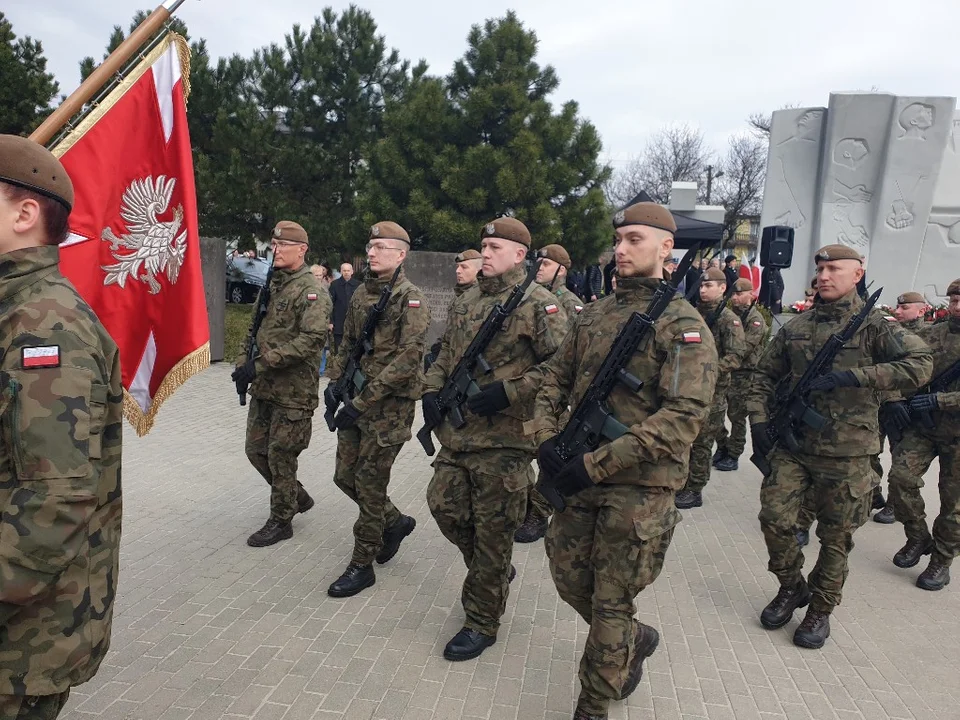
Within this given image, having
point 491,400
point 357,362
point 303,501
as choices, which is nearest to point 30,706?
point 491,400

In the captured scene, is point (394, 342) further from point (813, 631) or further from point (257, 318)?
point (813, 631)

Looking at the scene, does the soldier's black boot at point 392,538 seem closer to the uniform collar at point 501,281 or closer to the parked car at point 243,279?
the uniform collar at point 501,281

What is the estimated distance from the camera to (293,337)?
4703 mm

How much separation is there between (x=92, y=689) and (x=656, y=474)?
264 cm

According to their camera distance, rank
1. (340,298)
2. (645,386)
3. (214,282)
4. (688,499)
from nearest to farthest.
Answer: (645,386) < (688,499) < (340,298) < (214,282)

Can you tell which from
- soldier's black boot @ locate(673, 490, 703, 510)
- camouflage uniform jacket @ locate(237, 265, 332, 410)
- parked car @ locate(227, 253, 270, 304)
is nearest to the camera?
camouflage uniform jacket @ locate(237, 265, 332, 410)

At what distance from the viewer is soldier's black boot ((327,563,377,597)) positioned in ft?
13.3

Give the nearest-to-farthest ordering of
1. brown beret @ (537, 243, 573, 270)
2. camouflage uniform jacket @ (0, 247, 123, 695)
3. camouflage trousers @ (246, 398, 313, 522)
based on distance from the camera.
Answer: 1. camouflage uniform jacket @ (0, 247, 123, 695)
2. camouflage trousers @ (246, 398, 313, 522)
3. brown beret @ (537, 243, 573, 270)

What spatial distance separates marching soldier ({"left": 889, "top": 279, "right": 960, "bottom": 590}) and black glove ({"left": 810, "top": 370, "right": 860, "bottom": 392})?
1.42 metres

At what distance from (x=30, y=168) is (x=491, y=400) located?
2.12 m

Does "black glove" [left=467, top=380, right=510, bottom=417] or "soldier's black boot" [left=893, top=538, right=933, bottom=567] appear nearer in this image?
"black glove" [left=467, top=380, right=510, bottom=417]

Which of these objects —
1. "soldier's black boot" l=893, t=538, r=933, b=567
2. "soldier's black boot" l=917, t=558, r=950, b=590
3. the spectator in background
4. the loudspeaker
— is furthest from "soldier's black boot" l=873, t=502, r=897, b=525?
the spectator in background

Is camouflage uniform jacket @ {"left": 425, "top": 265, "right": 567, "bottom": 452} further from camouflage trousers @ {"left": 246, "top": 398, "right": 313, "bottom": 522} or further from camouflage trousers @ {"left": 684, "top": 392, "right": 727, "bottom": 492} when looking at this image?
camouflage trousers @ {"left": 684, "top": 392, "right": 727, "bottom": 492}

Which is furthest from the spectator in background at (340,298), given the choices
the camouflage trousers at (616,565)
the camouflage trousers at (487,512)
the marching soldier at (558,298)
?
the camouflage trousers at (616,565)
